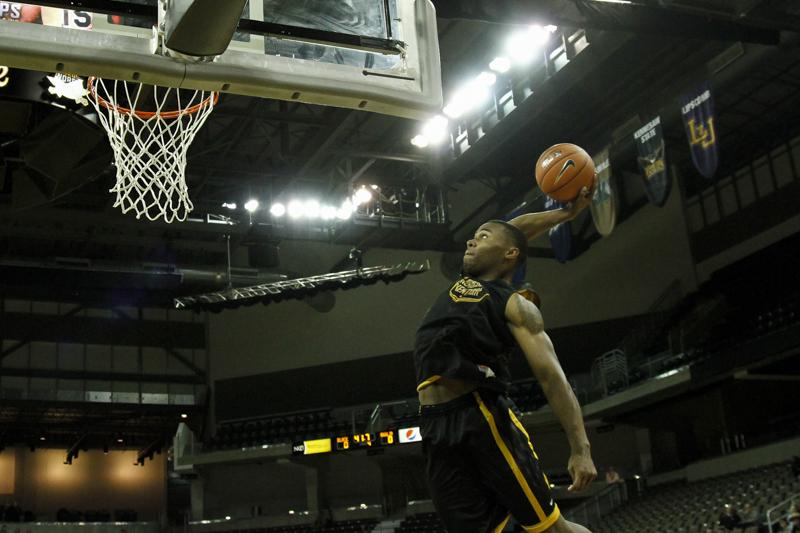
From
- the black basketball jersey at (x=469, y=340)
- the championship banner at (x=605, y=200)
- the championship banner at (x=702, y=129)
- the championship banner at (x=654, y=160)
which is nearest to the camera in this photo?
the black basketball jersey at (x=469, y=340)

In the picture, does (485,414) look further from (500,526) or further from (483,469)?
(500,526)

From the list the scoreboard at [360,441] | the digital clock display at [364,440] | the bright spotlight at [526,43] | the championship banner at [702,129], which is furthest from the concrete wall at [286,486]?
the championship banner at [702,129]

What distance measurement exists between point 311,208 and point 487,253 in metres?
17.3

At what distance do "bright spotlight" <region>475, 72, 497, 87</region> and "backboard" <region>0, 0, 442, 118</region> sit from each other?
47.7ft

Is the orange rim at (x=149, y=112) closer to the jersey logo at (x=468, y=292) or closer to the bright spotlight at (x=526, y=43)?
the jersey logo at (x=468, y=292)

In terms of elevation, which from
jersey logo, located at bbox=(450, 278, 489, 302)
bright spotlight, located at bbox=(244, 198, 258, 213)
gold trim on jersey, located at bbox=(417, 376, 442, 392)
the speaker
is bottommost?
gold trim on jersey, located at bbox=(417, 376, 442, 392)

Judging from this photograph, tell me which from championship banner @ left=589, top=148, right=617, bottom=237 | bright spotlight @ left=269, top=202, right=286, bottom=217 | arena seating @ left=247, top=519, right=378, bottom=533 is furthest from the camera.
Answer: arena seating @ left=247, top=519, right=378, bottom=533

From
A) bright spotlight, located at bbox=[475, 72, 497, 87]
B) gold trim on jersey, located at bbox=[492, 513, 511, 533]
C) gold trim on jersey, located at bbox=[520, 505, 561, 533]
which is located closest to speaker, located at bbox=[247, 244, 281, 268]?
bright spotlight, located at bbox=[475, 72, 497, 87]

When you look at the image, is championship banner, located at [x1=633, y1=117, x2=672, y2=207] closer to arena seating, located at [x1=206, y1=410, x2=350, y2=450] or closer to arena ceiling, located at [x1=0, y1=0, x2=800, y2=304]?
arena ceiling, located at [x1=0, y1=0, x2=800, y2=304]

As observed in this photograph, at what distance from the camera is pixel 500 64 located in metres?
19.9

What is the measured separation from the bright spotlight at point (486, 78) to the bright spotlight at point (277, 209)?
16.4 ft

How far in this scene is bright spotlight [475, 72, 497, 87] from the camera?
19906 millimetres

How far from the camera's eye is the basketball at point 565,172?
4.80 metres

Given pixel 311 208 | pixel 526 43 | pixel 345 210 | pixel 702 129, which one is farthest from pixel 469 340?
pixel 311 208
